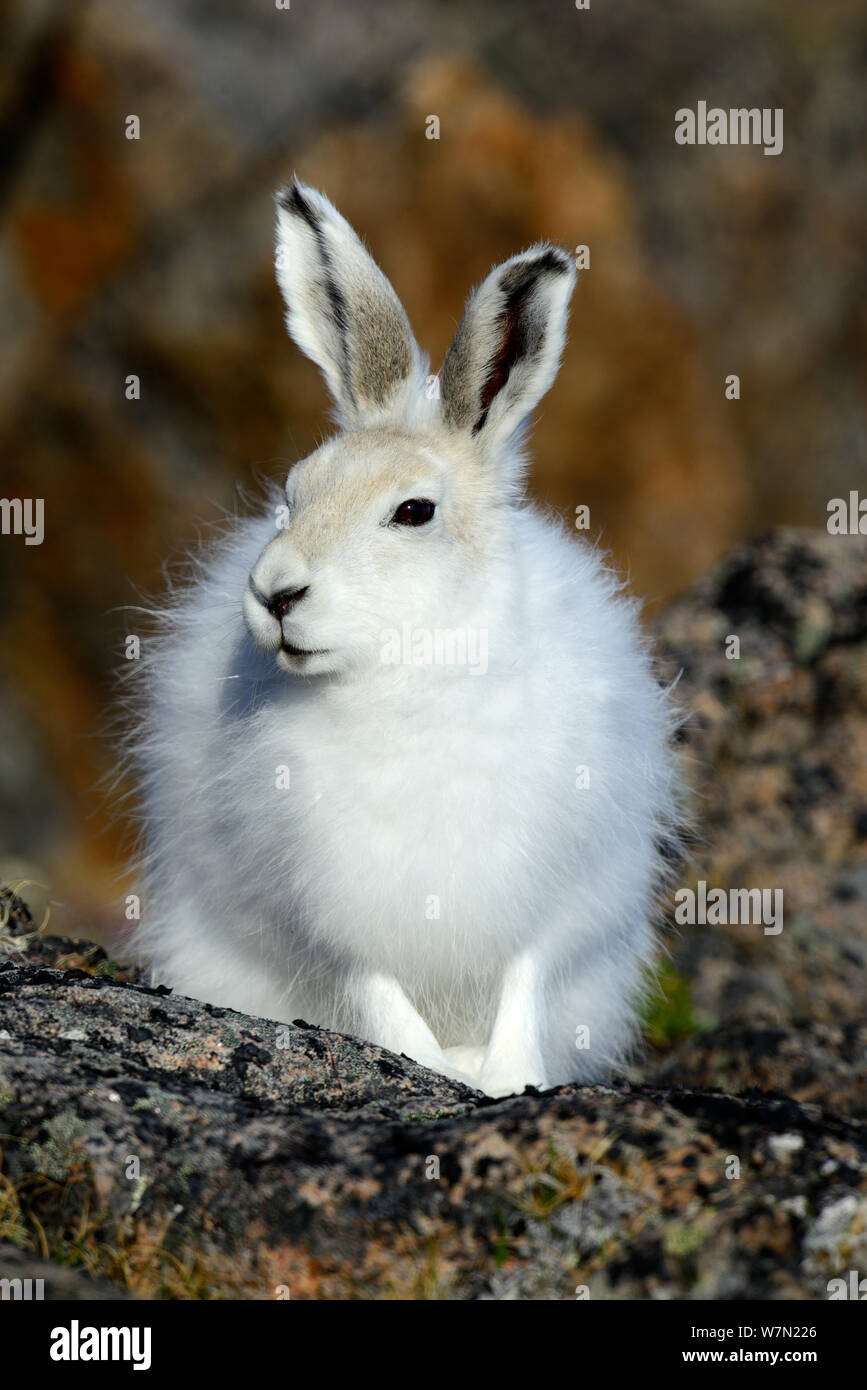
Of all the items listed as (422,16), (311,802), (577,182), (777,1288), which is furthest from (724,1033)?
(422,16)

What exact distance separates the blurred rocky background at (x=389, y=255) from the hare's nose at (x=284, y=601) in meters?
10.9

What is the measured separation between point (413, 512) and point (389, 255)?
1128 centimetres

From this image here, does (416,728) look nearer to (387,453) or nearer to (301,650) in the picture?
(301,650)

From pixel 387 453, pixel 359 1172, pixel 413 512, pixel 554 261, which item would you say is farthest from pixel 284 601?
pixel 359 1172

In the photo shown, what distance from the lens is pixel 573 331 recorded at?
52.4 ft

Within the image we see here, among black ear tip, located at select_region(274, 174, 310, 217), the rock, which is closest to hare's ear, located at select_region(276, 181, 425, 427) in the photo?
black ear tip, located at select_region(274, 174, 310, 217)

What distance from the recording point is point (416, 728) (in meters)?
5.46

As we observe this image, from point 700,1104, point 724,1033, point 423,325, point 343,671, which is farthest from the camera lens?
point 423,325

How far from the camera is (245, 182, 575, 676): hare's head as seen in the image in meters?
5.21

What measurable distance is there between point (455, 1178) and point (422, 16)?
15.1 m

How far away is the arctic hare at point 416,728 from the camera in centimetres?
541

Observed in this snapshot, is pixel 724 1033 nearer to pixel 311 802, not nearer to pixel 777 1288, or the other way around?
pixel 311 802

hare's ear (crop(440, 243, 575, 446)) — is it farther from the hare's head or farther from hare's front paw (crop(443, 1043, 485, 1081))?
hare's front paw (crop(443, 1043, 485, 1081))

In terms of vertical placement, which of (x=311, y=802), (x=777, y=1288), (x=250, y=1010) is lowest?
(x=777, y=1288)
